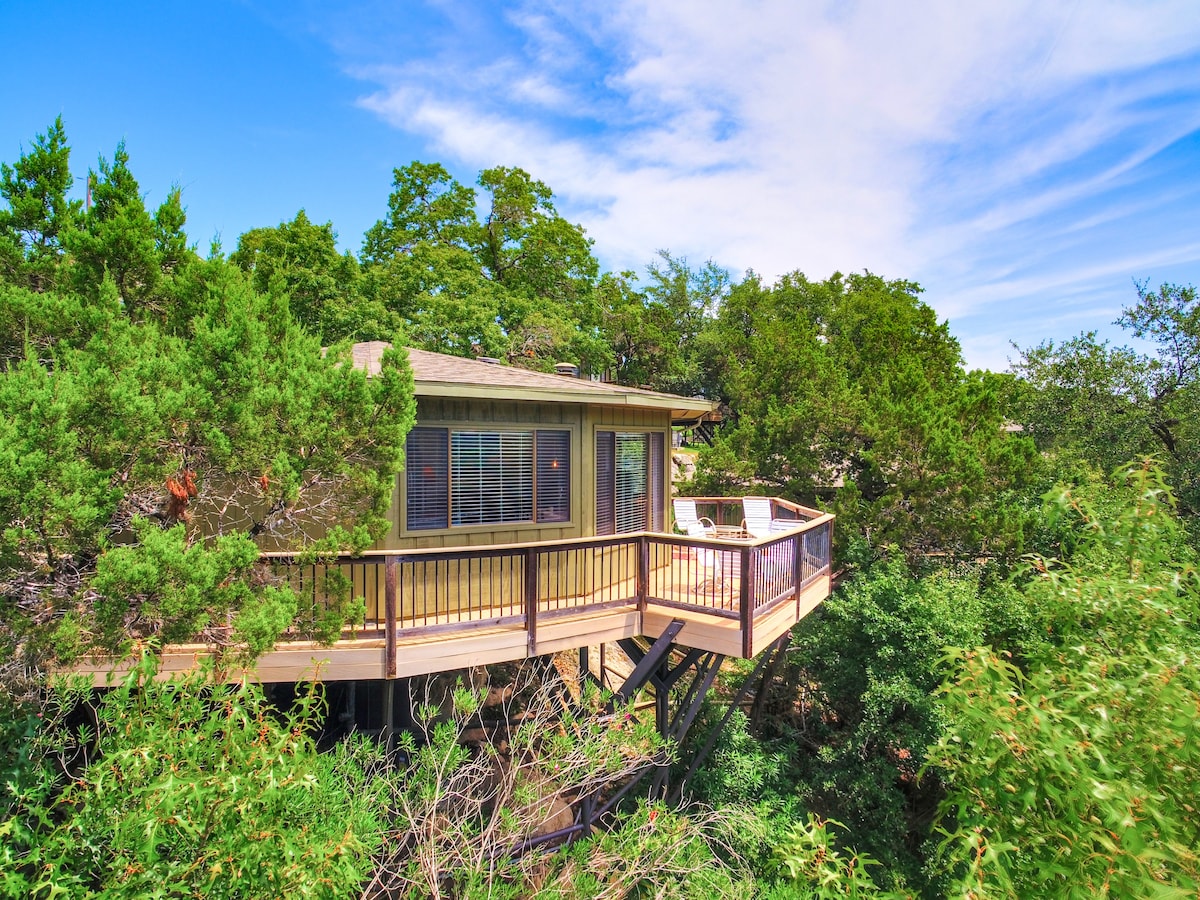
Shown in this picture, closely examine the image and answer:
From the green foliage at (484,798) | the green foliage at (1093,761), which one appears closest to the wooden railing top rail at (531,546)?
the green foliage at (484,798)

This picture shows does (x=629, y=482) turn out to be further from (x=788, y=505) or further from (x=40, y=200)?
(x=40, y=200)

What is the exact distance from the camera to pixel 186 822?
2.78m

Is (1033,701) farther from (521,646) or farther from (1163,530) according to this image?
(521,646)

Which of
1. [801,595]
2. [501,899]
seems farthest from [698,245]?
[501,899]

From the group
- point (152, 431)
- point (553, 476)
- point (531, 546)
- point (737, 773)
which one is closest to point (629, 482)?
point (553, 476)

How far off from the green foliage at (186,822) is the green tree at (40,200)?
461 centimetres

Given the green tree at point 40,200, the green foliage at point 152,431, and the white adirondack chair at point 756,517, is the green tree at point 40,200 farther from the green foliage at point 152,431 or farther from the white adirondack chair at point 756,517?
the white adirondack chair at point 756,517

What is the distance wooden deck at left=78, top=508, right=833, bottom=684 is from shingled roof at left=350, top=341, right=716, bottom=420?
1681mm

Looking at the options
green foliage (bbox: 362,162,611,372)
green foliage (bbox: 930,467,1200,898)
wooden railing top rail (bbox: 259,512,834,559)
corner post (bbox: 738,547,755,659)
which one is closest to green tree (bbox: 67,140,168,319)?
wooden railing top rail (bbox: 259,512,834,559)

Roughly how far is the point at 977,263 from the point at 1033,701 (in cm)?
2092

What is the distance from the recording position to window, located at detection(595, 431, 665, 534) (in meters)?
7.91

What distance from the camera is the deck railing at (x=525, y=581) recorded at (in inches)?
211

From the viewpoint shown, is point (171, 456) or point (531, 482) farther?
point (531, 482)

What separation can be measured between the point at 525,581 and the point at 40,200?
19.5 ft
